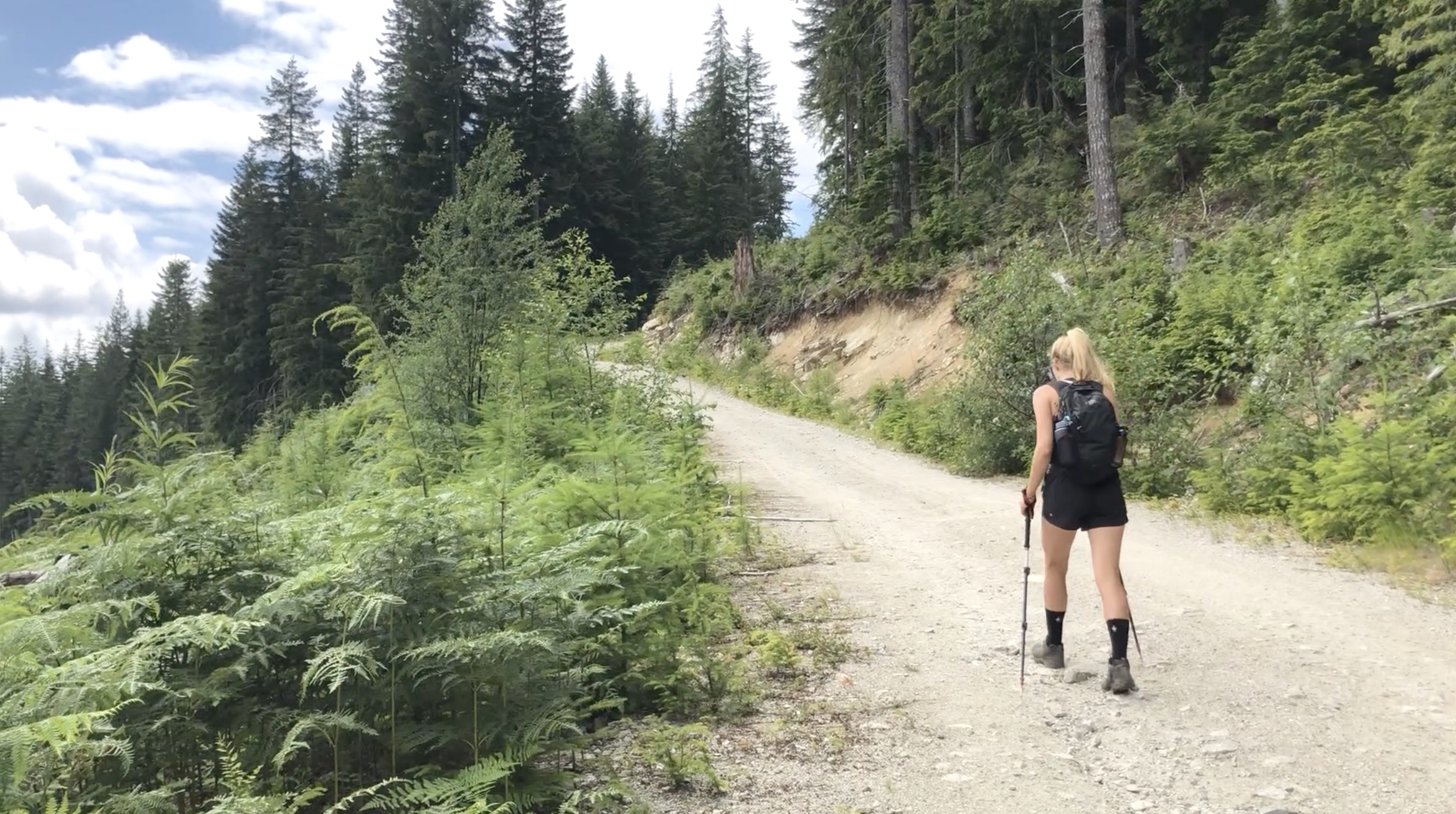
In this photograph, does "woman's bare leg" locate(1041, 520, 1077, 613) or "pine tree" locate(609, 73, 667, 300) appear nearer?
"woman's bare leg" locate(1041, 520, 1077, 613)

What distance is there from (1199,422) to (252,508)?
36.5ft

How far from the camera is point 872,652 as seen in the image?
213 inches

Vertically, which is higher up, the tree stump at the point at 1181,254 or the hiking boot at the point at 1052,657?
the tree stump at the point at 1181,254

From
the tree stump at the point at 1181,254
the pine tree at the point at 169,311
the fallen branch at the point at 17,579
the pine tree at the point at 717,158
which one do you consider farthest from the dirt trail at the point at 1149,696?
the pine tree at the point at 169,311

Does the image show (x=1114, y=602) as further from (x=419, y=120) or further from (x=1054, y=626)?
(x=419, y=120)

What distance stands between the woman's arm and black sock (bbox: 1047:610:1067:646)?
719mm

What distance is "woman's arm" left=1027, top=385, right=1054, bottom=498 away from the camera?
4812 millimetres

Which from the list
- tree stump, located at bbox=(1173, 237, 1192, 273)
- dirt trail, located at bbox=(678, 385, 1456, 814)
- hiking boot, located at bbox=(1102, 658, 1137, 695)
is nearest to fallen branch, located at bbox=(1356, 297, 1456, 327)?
dirt trail, located at bbox=(678, 385, 1456, 814)

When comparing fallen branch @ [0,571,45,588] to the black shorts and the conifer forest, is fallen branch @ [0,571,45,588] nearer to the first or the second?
the conifer forest

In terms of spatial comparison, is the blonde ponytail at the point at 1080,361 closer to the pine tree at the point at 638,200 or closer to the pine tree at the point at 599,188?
the pine tree at the point at 599,188

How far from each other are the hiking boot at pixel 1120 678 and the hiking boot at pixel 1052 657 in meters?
0.38

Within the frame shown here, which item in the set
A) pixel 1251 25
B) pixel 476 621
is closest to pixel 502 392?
pixel 476 621

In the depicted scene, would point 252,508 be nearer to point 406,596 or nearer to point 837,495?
point 406,596

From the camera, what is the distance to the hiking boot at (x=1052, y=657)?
5012 millimetres
